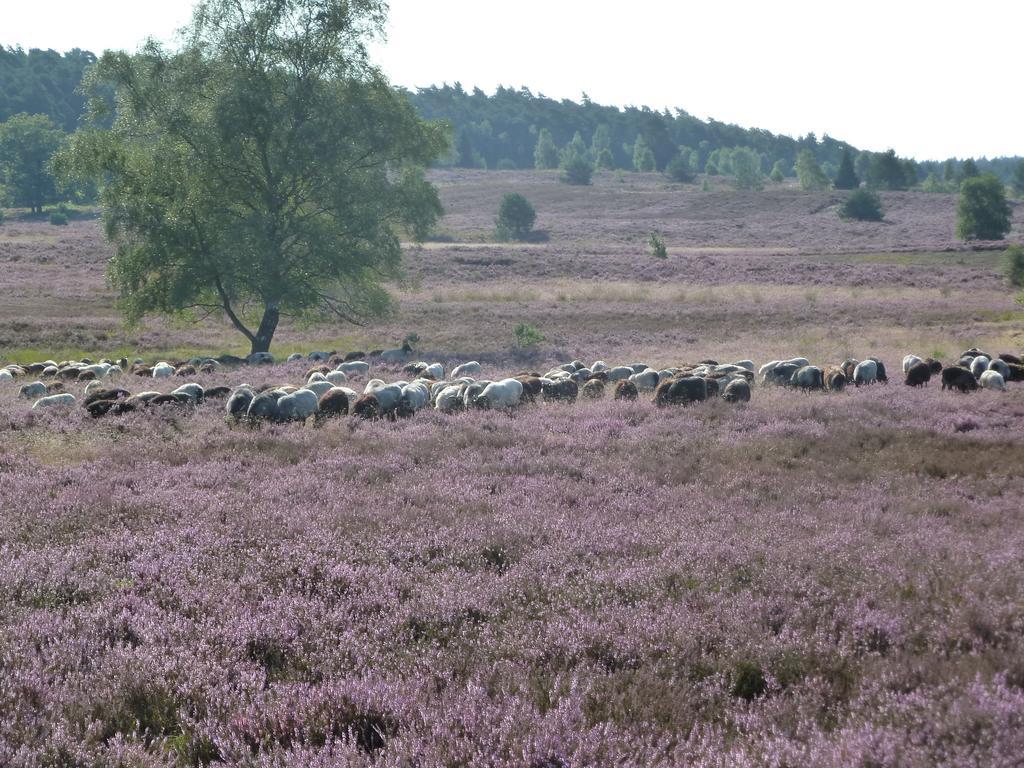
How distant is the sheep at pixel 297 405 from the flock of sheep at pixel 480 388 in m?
0.02

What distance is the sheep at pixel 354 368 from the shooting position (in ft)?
71.9

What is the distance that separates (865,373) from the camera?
18719mm

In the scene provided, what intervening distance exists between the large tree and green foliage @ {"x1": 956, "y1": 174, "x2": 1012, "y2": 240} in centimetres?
6299

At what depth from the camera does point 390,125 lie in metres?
31.2

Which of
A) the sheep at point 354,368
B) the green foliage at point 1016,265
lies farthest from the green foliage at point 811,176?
the sheep at point 354,368

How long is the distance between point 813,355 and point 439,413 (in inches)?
597

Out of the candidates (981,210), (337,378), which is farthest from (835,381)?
(981,210)

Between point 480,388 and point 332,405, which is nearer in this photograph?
point 332,405

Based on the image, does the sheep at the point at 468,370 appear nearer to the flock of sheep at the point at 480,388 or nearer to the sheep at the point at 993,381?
the flock of sheep at the point at 480,388

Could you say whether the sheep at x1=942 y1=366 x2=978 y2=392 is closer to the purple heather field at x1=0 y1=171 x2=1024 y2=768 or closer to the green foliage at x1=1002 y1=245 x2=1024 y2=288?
the purple heather field at x1=0 y1=171 x2=1024 y2=768

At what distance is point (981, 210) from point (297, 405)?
→ 7809cm

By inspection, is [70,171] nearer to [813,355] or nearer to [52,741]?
[813,355]

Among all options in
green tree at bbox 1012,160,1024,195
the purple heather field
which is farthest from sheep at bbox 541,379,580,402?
green tree at bbox 1012,160,1024,195

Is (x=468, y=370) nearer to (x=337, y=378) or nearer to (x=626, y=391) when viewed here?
(x=337, y=378)
